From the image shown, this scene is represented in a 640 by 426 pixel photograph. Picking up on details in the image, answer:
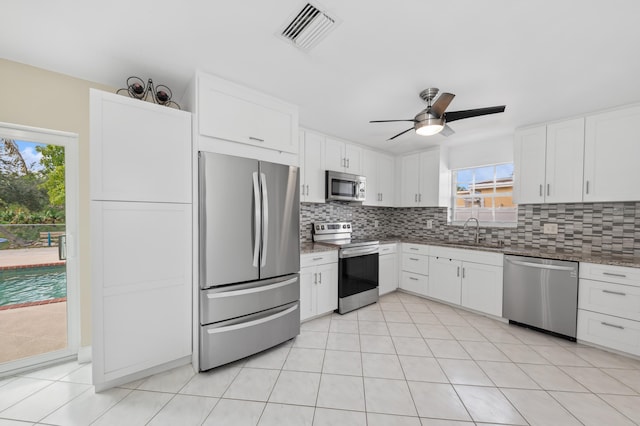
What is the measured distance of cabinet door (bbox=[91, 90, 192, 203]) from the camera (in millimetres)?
1730

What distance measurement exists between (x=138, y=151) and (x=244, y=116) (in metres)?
0.88

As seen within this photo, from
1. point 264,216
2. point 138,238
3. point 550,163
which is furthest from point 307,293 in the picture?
point 550,163

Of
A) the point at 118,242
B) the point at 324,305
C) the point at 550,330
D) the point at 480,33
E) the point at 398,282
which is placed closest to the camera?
the point at 480,33

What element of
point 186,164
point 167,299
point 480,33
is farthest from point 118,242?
point 480,33

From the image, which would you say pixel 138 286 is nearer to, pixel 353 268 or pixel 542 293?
pixel 353 268

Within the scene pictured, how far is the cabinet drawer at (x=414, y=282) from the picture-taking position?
3.73 meters

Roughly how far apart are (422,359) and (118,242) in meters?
2.70

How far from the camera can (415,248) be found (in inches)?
152

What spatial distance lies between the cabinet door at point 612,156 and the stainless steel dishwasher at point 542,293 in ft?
2.95

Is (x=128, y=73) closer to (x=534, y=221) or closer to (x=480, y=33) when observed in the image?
(x=480, y=33)

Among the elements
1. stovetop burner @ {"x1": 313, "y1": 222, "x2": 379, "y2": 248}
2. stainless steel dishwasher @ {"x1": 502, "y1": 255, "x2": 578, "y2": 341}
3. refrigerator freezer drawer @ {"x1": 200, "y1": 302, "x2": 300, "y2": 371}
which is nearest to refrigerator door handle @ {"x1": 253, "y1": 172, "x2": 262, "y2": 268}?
refrigerator freezer drawer @ {"x1": 200, "y1": 302, "x2": 300, "y2": 371}

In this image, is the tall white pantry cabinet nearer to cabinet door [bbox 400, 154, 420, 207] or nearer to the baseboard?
the baseboard

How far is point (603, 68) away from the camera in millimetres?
1870

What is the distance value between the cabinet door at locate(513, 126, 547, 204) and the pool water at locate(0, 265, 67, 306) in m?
5.04
